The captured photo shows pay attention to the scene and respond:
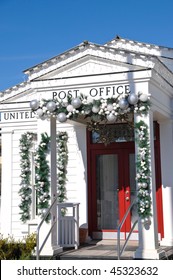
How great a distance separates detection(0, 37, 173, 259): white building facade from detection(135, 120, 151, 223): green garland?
19 millimetres

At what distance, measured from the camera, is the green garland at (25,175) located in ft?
38.4

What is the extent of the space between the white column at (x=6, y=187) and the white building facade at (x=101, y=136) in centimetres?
3

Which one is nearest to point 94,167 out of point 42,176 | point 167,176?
point 167,176

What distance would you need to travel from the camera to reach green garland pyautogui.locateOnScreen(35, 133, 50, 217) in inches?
358

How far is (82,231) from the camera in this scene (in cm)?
1031

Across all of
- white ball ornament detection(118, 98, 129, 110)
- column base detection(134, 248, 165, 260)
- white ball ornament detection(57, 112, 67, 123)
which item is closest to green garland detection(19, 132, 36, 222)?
white ball ornament detection(57, 112, 67, 123)

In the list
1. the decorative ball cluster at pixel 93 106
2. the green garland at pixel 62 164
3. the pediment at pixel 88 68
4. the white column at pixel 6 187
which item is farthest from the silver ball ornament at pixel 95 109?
the white column at pixel 6 187

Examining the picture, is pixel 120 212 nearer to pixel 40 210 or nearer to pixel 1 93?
pixel 40 210

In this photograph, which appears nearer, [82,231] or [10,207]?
[82,231]

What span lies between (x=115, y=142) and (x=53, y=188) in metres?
2.28

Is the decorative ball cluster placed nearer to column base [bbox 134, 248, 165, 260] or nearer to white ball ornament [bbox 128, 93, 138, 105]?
white ball ornament [bbox 128, 93, 138, 105]

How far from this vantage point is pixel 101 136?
10.5 m
